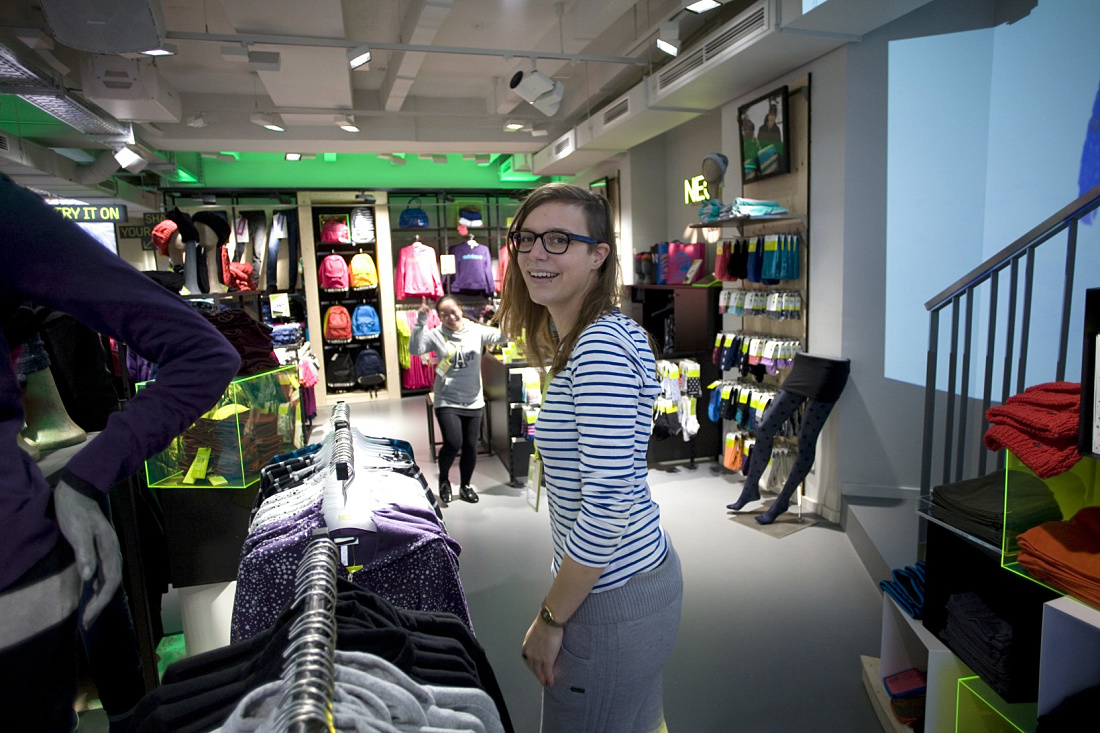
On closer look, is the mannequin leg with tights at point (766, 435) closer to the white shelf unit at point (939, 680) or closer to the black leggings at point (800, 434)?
the black leggings at point (800, 434)

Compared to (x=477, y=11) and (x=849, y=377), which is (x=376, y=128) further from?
(x=849, y=377)

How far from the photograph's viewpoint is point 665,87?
16.5ft

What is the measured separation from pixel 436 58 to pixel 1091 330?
6.22 metres

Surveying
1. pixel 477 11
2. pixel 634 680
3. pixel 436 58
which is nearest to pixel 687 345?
pixel 477 11

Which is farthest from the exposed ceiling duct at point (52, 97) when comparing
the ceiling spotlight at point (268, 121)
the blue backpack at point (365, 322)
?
the blue backpack at point (365, 322)

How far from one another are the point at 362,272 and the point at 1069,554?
8742 millimetres

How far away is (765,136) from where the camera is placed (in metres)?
4.63

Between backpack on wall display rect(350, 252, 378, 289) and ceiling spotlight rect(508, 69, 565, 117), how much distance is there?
4547 mm

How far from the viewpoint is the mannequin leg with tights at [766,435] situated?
426 centimetres

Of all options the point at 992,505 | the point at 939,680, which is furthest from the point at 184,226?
the point at 939,680

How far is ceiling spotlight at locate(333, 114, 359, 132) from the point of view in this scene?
646cm

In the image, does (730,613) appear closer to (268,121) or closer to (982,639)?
(982,639)

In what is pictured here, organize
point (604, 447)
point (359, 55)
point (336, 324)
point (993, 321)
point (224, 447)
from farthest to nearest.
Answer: point (336, 324)
point (359, 55)
point (993, 321)
point (224, 447)
point (604, 447)

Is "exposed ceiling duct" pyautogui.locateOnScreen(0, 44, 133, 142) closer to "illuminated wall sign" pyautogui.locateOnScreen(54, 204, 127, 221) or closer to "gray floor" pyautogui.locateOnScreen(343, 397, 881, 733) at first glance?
"illuminated wall sign" pyautogui.locateOnScreen(54, 204, 127, 221)
